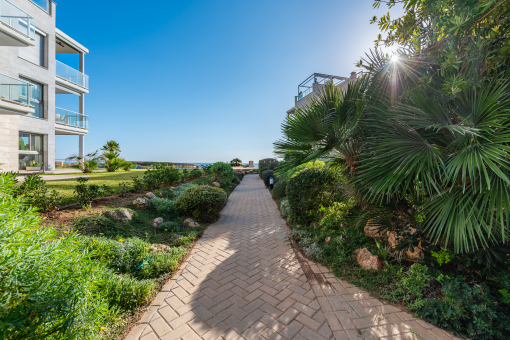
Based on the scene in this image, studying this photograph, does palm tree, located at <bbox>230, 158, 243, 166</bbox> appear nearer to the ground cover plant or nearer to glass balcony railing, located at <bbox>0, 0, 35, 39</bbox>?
glass balcony railing, located at <bbox>0, 0, 35, 39</bbox>

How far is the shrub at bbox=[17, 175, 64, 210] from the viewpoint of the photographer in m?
4.11

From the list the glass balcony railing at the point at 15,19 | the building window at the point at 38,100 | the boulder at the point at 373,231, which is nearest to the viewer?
the boulder at the point at 373,231

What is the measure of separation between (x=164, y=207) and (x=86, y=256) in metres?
4.95

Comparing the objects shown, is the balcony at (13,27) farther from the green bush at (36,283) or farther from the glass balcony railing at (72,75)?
the green bush at (36,283)

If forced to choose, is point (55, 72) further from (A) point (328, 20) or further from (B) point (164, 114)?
(A) point (328, 20)

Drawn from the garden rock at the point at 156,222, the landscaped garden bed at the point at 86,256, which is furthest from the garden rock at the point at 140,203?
the garden rock at the point at 156,222

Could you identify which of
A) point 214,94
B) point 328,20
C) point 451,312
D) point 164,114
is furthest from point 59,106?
point 451,312

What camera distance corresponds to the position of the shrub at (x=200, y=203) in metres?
5.98

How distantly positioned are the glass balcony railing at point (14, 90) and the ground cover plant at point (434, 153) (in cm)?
1191

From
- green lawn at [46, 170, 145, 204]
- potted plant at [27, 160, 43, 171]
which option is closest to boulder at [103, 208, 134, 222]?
green lawn at [46, 170, 145, 204]

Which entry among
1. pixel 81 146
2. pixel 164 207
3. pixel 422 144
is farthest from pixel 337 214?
pixel 81 146

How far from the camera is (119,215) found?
4.93 m

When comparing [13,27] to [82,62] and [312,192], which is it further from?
[312,192]

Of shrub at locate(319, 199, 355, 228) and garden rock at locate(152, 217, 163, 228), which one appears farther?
garden rock at locate(152, 217, 163, 228)
